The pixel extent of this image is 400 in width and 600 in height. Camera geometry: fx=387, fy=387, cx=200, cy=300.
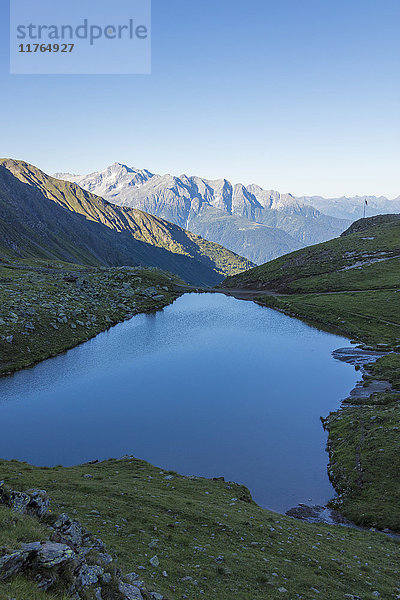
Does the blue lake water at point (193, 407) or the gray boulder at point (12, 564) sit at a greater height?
the gray boulder at point (12, 564)

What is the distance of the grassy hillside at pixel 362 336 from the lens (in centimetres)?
3834

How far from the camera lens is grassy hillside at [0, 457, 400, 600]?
19.5 metres

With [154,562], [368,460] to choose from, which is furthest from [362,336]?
[154,562]

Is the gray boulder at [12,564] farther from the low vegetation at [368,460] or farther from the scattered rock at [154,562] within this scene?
the low vegetation at [368,460]

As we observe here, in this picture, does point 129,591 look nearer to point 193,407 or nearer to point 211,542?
point 211,542

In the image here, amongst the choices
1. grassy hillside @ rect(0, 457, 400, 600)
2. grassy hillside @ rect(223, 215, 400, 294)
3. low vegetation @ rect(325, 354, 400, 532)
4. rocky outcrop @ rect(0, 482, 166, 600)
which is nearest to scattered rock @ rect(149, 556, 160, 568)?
grassy hillside @ rect(0, 457, 400, 600)

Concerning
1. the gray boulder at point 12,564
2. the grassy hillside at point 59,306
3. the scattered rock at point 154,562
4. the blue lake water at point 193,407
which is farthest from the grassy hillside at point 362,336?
the grassy hillside at point 59,306

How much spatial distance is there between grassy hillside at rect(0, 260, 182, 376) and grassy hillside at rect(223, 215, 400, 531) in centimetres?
5504

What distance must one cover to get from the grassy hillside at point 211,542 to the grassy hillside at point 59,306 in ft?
167

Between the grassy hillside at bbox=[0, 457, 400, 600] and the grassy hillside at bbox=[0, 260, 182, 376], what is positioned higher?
the grassy hillside at bbox=[0, 260, 182, 376]

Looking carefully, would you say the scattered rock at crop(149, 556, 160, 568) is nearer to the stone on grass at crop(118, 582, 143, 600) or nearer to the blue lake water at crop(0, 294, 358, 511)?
the stone on grass at crop(118, 582, 143, 600)

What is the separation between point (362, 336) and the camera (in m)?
105

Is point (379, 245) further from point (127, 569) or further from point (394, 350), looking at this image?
point (127, 569)

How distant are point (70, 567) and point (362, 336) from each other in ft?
339
